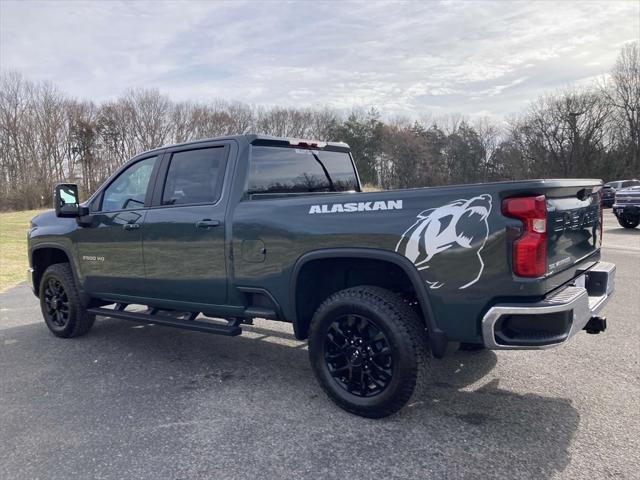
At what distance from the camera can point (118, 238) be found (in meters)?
4.84

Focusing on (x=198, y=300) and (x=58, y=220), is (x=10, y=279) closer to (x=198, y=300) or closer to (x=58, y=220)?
(x=58, y=220)

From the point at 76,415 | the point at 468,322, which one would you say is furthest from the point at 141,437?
the point at 468,322

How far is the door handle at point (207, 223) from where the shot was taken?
4023 millimetres

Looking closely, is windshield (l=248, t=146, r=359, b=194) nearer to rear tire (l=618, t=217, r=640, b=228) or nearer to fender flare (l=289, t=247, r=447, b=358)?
fender flare (l=289, t=247, r=447, b=358)

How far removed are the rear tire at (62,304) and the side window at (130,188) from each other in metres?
0.98

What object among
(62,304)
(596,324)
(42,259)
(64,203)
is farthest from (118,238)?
(596,324)

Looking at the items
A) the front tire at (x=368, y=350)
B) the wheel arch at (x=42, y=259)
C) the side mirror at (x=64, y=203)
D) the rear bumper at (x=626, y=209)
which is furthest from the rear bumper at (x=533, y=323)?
the rear bumper at (x=626, y=209)

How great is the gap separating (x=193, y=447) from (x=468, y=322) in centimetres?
181

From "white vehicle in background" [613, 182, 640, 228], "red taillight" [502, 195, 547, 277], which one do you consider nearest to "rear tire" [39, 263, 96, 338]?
"red taillight" [502, 195, 547, 277]

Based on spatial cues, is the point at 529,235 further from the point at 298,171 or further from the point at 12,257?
the point at 12,257

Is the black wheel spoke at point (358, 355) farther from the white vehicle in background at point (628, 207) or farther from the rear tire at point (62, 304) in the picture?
the white vehicle in background at point (628, 207)

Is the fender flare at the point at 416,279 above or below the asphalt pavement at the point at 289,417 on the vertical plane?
above

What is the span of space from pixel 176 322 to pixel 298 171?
1690 mm

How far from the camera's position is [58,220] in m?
5.60
